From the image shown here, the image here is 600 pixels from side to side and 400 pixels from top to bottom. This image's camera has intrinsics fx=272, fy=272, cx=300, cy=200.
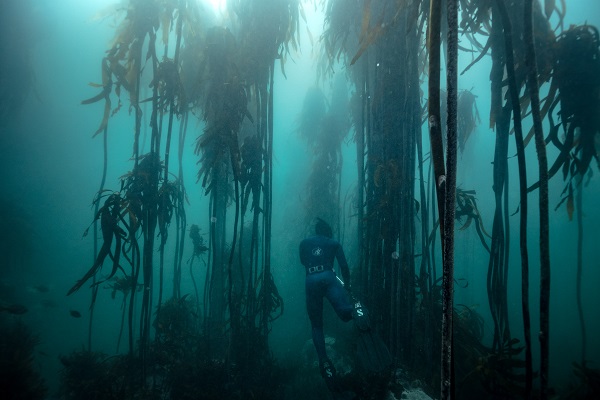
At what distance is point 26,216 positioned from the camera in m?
19.0

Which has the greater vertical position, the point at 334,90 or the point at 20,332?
the point at 334,90

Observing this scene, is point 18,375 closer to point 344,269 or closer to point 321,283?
point 321,283

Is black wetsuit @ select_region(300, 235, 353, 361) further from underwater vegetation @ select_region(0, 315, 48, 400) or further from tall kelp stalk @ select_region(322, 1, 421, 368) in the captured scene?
underwater vegetation @ select_region(0, 315, 48, 400)

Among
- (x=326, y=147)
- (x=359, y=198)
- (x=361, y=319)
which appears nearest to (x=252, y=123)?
(x=359, y=198)

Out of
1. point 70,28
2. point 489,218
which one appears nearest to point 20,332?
point 70,28

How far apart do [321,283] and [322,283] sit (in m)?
0.02

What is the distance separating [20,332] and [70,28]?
36.9 metres

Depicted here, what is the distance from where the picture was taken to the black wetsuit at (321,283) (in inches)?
185

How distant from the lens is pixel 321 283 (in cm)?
515

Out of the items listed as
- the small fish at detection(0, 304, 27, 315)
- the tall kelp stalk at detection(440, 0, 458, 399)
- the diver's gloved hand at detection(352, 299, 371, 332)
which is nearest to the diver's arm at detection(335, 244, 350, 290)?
the diver's gloved hand at detection(352, 299, 371, 332)

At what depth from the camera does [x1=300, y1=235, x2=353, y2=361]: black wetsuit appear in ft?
15.4

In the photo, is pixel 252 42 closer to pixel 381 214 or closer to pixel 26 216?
pixel 381 214

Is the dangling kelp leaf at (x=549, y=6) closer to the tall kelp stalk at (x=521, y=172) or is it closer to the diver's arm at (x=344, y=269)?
the tall kelp stalk at (x=521, y=172)

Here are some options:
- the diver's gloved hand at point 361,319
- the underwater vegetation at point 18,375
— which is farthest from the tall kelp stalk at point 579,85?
the underwater vegetation at point 18,375
